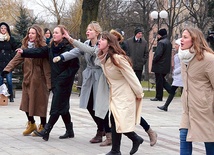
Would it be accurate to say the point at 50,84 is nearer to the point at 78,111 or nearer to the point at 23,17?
the point at 78,111

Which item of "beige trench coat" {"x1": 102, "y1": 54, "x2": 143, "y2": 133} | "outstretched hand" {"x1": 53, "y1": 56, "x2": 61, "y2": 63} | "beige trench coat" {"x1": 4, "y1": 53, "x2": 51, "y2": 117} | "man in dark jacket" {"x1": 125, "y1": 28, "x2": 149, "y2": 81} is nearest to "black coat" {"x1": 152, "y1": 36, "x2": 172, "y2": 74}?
"man in dark jacket" {"x1": 125, "y1": 28, "x2": 149, "y2": 81}

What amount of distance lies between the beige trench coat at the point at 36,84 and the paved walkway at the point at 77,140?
51 centimetres

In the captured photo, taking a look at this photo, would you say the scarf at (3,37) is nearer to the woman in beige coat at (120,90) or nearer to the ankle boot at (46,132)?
the ankle boot at (46,132)

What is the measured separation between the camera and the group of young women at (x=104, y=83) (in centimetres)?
656

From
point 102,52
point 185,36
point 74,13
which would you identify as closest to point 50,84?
point 102,52

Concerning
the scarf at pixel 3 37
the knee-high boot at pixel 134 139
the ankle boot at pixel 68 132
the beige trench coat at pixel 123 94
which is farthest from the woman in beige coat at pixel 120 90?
the scarf at pixel 3 37

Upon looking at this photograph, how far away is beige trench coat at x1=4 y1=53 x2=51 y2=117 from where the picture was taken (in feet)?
31.2

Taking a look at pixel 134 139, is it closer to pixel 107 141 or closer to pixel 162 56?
pixel 107 141

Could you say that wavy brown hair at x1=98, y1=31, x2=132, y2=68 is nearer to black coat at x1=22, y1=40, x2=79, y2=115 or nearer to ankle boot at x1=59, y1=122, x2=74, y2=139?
black coat at x1=22, y1=40, x2=79, y2=115

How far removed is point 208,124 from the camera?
6531mm

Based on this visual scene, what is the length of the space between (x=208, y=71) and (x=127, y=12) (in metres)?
45.7

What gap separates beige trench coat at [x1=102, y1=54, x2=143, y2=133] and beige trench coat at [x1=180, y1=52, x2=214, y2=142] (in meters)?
1.28

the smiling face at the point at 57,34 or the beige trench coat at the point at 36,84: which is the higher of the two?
the smiling face at the point at 57,34

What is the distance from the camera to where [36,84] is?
31.3 feet
